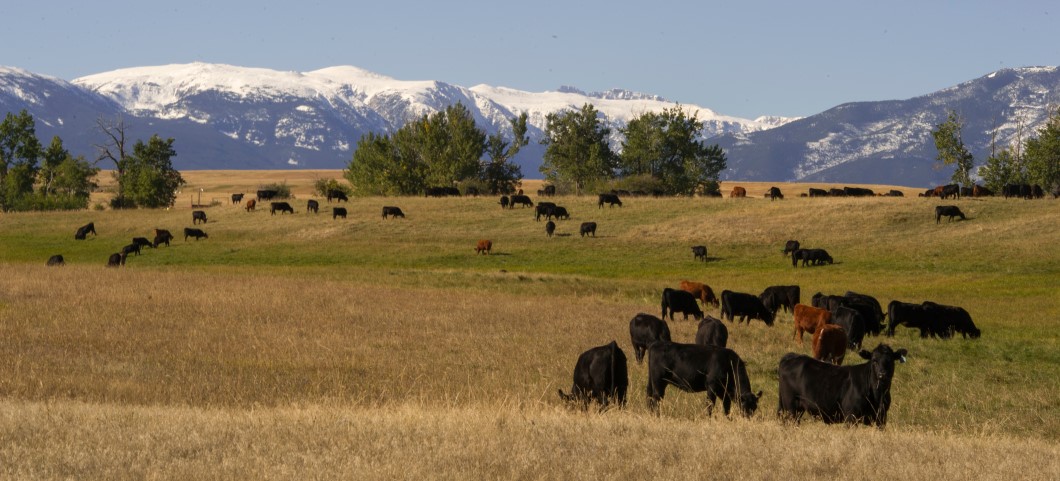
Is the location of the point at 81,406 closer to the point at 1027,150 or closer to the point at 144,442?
the point at 144,442

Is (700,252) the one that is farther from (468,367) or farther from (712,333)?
(468,367)

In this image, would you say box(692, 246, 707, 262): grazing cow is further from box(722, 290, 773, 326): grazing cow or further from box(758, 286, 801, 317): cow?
box(722, 290, 773, 326): grazing cow

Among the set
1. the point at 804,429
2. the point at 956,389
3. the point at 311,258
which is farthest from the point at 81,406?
the point at 311,258

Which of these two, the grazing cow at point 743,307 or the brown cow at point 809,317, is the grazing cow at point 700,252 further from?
the brown cow at point 809,317

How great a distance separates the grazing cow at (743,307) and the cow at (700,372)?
14053 millimetres

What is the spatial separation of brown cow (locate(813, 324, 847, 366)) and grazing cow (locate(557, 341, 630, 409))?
6882mm

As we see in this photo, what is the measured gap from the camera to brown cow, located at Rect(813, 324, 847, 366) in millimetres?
20953

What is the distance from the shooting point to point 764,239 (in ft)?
202

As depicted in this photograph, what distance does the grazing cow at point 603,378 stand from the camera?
1534 centimetres

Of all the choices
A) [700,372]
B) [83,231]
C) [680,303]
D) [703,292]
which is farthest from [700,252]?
[83,231]

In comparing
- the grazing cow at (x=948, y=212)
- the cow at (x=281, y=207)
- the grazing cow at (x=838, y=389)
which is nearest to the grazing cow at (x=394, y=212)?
the cow at (x=281, y=207)

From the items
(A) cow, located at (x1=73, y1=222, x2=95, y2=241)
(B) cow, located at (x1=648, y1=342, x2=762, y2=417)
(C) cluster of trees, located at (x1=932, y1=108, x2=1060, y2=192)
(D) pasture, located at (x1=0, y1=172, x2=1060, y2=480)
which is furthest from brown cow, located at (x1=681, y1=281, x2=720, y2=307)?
(C) cluster of trees, located at (x1=932, y1=108, x2=1060, y2=192)

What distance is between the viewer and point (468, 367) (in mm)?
20172

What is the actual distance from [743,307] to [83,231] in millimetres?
55045
